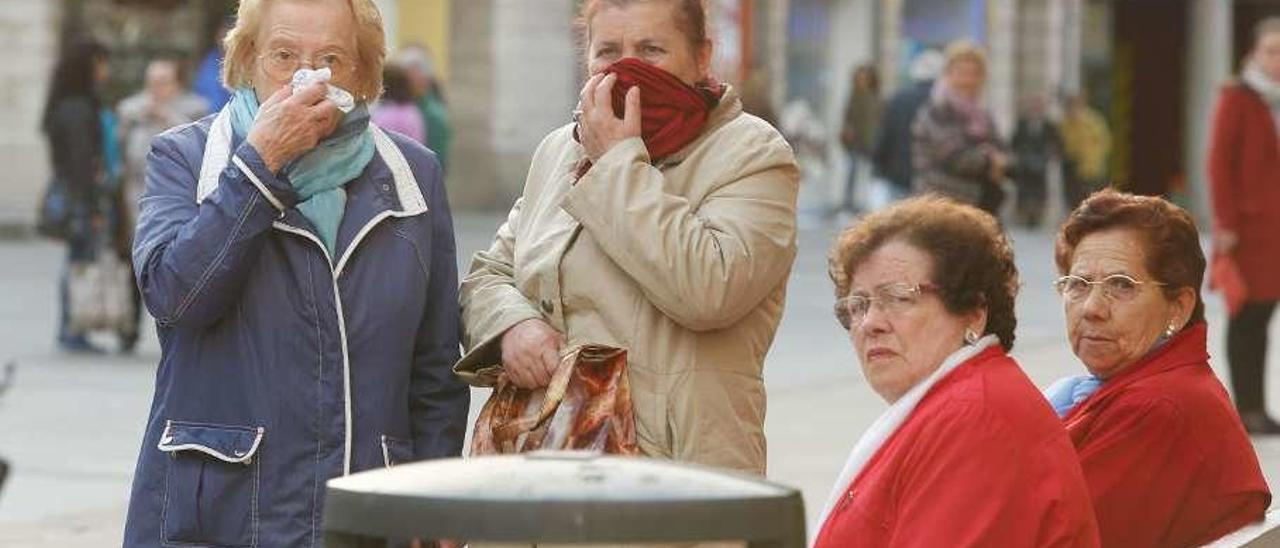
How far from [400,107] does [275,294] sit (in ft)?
35.8

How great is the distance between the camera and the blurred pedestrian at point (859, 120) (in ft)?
108

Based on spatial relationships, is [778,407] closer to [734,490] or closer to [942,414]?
[942,414]

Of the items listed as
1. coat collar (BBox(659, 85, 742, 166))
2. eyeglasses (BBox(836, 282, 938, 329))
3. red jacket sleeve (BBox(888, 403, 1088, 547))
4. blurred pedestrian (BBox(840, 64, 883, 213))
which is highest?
coat collar (BBox(659, 85, 742, 166))

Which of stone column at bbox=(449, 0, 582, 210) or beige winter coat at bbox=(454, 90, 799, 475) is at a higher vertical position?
beige winter coat at bbox=(454, 90, 799, 475)

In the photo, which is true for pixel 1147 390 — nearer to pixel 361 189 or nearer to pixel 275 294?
pixel 361 189

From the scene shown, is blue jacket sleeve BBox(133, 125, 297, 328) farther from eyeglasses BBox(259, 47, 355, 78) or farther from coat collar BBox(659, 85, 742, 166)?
coat collar BBox(659, 85, 742, 166)

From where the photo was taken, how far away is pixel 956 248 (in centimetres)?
407

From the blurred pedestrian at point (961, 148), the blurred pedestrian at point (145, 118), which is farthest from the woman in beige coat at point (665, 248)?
the blurred pedestrian at point (145, 118)

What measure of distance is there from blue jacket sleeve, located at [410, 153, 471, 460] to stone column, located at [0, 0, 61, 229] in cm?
2505

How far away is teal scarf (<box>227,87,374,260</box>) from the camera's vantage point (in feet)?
14.4

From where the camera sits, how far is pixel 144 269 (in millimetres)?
4359

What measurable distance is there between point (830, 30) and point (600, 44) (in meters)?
33.2

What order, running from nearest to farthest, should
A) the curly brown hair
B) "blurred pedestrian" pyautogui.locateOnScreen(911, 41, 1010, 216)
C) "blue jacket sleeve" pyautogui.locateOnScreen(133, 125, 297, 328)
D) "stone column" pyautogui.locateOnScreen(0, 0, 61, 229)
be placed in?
the curly brown hair → "blue jacket sleeve" pyautogui.locateOnScreen(133, 125, 297, 328) → "blurred pedestrian" pyautogui.locateOnScreen(911, 41, 1010, 216) → "stone column" pyautogui.locateOnScreen(0, 0, 61, 229)

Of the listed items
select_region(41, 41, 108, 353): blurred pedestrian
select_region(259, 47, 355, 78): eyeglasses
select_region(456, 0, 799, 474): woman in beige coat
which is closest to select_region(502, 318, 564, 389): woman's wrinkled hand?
select_region(456, 0, 799, 474): woman in beige coat
